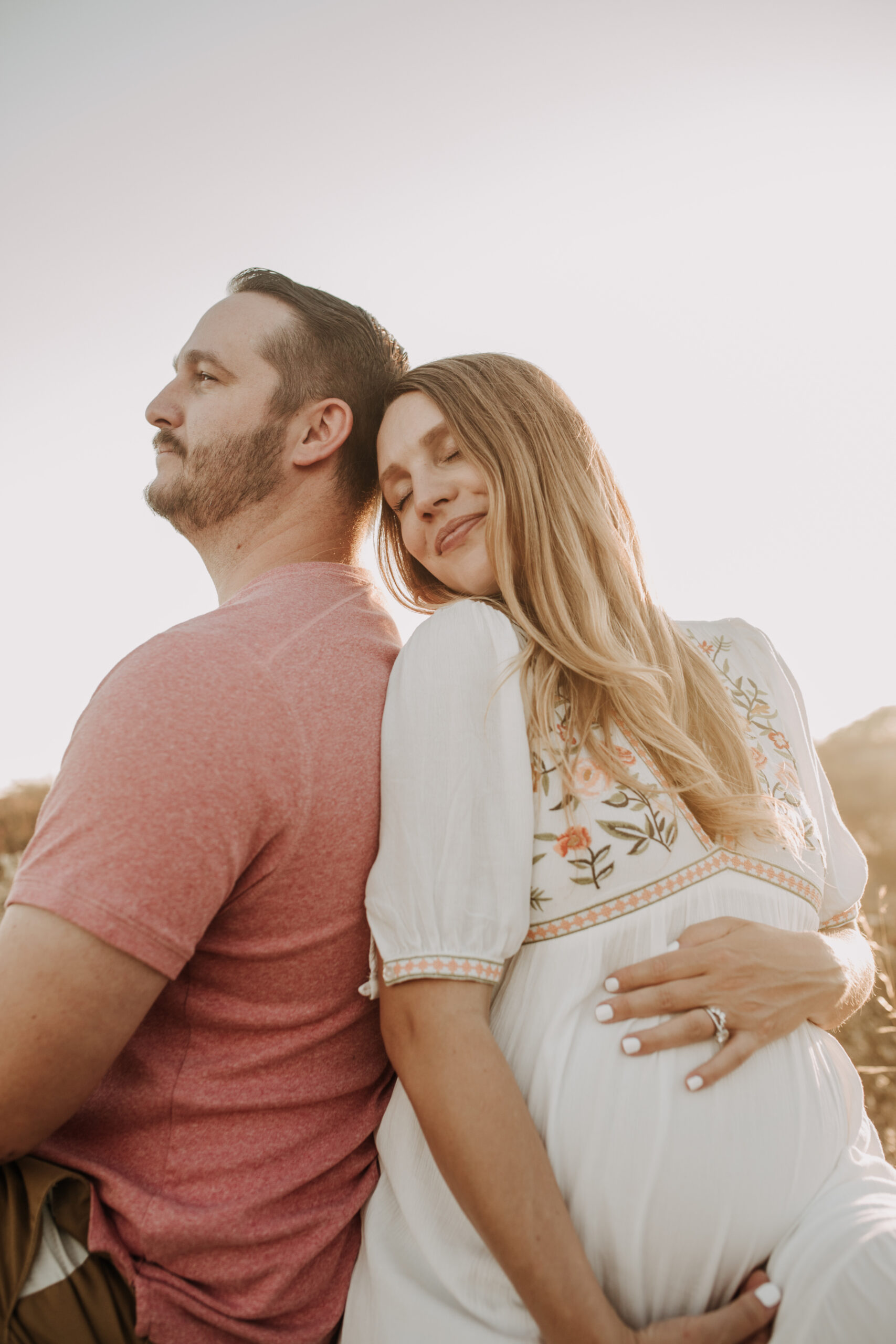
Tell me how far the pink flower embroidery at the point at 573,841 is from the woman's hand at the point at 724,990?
22 cm

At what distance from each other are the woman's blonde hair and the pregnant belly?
469 millimetres

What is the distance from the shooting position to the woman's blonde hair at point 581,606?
1.62 meters

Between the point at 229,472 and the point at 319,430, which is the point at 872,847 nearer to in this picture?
the point at 319,430

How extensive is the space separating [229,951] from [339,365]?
5.97 ft

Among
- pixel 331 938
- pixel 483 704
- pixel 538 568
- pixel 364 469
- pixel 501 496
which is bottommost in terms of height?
pixel 331 938

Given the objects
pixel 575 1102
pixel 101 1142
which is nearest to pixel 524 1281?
pixel 575 1102

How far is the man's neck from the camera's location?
91.8 inches

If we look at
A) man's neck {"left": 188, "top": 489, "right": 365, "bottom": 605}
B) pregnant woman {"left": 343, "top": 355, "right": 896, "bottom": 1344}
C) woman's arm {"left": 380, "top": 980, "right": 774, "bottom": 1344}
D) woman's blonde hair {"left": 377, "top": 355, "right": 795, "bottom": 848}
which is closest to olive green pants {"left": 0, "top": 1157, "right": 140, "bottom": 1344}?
pregnant woman {"left": 343, "top": 355, "right": 896, "bottom": 1344}

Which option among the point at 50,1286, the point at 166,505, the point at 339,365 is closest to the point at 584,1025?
the point at 50,1286

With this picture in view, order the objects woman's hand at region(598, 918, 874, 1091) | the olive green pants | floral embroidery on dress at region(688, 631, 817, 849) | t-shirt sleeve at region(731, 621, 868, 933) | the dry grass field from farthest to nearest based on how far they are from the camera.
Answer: the dry grass field, t-shirt sleeve at region(731, 621, 868, 933), floral embroidery on dress at region(688, 631, 817, 849), woman's hand at region(598, 918, 874, 1091), the olive green pants

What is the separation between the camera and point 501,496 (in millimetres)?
1968

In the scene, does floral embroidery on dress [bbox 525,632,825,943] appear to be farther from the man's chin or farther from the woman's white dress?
the man's chin

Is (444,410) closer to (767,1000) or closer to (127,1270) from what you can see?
(767,1000)

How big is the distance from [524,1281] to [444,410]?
5.94 ft
